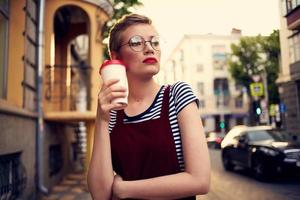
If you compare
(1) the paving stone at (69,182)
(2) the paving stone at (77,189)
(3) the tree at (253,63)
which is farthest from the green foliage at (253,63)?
(2) the paving stone at (77,189)

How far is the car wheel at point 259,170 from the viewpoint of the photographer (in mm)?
10398

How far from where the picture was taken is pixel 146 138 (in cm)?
163

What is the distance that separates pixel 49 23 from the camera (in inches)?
368

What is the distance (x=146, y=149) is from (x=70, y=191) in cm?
790

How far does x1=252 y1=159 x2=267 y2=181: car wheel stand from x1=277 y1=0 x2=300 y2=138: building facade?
10.1 metres

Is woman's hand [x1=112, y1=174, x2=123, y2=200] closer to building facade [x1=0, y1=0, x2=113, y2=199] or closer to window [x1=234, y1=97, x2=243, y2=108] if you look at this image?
building facade [x1=0, y1=0, x2=113, y2=199]

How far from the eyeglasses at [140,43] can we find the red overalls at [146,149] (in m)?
0.30

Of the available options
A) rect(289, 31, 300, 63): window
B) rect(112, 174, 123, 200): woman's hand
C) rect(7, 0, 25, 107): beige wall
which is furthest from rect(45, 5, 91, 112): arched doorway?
rect(289, 31, 300, 63): window

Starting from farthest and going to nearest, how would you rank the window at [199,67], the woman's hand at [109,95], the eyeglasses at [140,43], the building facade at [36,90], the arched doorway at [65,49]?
the window at [199,67] → the arched doorway at [65,49] → the building facade at [36,90] → the eyeglasses at [140,43] → the woman's hand at [109,95]

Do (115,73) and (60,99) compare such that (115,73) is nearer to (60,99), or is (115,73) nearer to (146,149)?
(146,149)

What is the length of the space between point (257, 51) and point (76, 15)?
28.2 meters

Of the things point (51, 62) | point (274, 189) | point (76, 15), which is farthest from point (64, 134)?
point (274, 189)

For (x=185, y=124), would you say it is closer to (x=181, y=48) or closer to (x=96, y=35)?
(x=96, y=35)

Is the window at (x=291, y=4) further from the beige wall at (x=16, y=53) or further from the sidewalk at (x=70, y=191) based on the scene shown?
the beige wall at (x=16, y=53)
